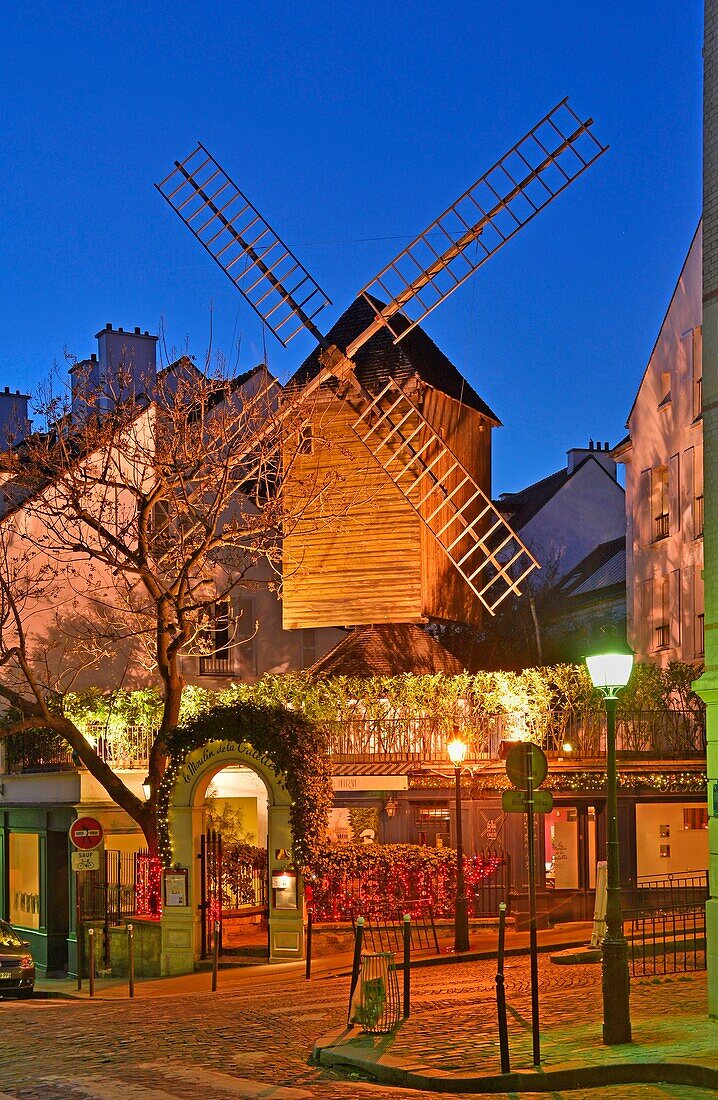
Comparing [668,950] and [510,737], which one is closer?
[668,950]

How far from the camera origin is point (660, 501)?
37.2m

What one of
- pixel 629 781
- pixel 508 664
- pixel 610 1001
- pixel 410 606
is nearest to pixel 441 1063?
pixel 610 1001

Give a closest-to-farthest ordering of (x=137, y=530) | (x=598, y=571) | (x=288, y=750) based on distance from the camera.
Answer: (x=288, y=750)
(x=137, y=530)
(x=598, y=571)

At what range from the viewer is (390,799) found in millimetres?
32938

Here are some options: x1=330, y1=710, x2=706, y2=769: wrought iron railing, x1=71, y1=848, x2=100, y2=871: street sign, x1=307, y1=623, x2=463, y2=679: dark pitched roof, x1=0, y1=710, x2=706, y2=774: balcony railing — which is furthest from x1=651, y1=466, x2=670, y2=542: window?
x1=71, y1=848, x2=100, y2=871: street sign

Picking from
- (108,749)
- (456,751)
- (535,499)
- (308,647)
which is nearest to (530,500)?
(535,499)

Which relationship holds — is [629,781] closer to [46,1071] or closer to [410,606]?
[410,606]

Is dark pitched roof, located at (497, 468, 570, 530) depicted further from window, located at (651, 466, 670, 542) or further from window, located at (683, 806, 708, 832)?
window, located at (683, 806, 708, 832)

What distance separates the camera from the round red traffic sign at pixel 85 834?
2547cm

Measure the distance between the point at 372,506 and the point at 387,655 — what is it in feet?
14.1

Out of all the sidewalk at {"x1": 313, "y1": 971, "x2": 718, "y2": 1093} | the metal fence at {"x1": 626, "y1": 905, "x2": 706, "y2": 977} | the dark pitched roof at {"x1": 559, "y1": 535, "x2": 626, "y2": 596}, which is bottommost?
the metal fence at {"x1": 626, "y1": 905, "x2": 706, "y2": 977}

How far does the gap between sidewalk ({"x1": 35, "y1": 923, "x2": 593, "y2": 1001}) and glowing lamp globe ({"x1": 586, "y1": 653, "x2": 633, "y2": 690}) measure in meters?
9.97

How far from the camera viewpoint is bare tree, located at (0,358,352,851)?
1158 inches

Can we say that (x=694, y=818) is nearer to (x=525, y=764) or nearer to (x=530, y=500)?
(x=525, y=764)
